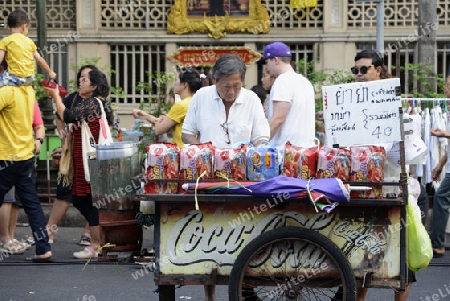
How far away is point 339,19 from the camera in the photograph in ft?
55.5

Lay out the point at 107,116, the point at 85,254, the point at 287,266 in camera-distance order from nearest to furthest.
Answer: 1. the point at 287,266
2. the point at 85,254
3. the point at 107,116

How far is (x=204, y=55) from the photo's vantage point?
1666 centimetres

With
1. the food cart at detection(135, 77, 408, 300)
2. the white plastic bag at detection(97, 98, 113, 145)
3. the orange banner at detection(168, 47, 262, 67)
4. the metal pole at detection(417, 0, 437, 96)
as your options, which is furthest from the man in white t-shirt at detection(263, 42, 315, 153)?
the orange banner at detection(168, 47, 262, 67)

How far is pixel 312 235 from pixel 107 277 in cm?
341

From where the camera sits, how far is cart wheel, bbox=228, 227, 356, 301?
536 centimetres

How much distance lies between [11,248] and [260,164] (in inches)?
180

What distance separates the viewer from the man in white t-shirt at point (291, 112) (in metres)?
6.90

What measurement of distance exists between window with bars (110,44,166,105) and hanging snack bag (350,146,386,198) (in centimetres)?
1188

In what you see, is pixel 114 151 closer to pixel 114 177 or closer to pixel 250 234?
pixel 114 177

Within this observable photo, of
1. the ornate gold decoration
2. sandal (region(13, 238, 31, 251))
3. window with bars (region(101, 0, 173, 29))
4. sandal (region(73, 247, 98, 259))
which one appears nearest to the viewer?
sandal (region(73, 247, 98, 259))

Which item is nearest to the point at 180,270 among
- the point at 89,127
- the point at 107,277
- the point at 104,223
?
the point at 104,223

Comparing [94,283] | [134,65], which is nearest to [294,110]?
[94,283]

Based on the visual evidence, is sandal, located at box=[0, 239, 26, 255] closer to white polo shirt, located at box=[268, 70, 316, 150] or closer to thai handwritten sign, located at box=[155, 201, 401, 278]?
white polo shirt, located at box=[268, 70, 316, 150]

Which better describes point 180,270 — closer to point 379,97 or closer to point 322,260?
point 322,260
